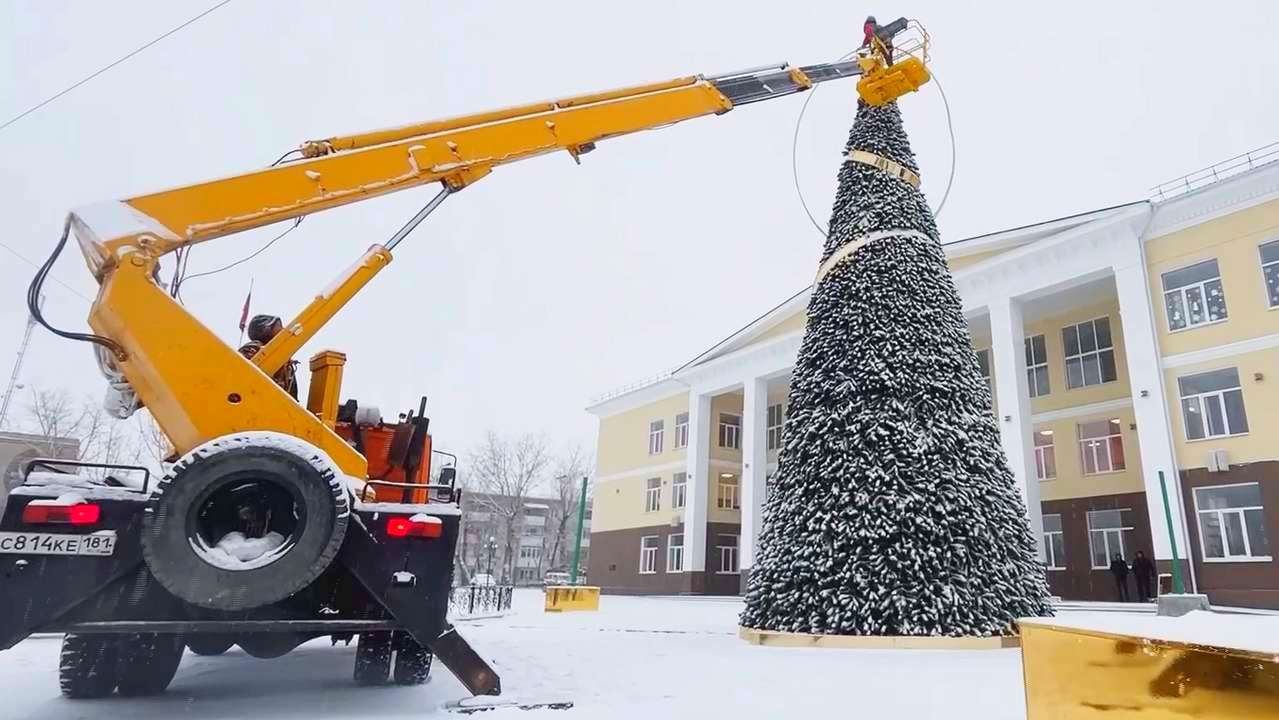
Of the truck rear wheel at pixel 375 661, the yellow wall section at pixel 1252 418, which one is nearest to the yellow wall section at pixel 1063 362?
the yellow wall section at pixel 1252 418

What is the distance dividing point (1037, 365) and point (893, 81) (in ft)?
56.3

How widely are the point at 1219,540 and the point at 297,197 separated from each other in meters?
21.4

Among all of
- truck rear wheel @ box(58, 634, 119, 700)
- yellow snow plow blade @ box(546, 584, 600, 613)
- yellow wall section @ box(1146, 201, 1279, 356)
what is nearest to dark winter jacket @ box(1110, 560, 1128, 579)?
yellow wall section @ box(1146, 201, 1279, 356)

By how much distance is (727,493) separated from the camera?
35.2 meters

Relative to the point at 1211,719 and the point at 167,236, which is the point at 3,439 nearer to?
the point at 167,236

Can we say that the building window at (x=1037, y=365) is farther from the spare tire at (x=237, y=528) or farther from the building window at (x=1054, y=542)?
the spare tire at (x=237, y=528)

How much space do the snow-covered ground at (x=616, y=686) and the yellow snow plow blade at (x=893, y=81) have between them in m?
7.69

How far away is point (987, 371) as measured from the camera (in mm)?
25875

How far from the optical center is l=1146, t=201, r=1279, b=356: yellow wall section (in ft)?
59.4

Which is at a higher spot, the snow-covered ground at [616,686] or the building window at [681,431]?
the building window at [681,431]

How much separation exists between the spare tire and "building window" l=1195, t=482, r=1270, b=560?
20863 millimetres

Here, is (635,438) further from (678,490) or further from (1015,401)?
(1015,401)

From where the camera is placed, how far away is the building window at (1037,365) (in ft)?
79.2

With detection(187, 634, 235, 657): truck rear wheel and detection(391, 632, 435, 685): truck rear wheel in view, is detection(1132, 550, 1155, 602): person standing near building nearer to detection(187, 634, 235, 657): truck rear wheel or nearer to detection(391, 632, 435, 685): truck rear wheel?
detection(391, 632, 435, 685): truck rear wheel
